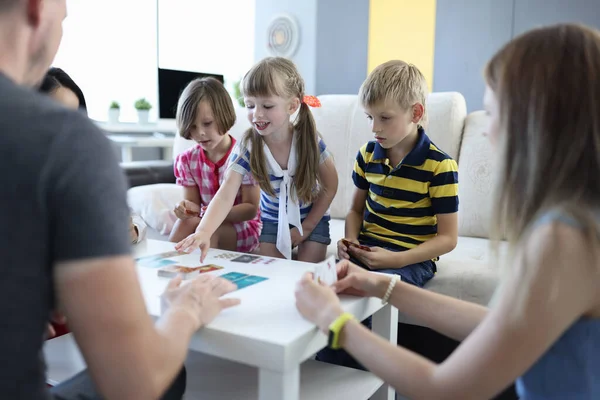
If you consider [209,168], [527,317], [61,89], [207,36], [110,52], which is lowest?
[527,317]

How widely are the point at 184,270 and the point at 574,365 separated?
3.05 ft

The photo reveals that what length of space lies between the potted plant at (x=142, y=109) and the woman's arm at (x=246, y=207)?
2526 mm

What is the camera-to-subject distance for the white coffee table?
94 centimetres

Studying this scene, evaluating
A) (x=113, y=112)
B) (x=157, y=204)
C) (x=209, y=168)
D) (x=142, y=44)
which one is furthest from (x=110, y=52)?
(x=209, y=168)

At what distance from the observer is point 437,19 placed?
430cm

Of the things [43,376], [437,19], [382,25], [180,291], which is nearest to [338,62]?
[382,25]

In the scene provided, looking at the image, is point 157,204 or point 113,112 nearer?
point 157,204

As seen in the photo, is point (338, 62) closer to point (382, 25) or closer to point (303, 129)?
point (382, 25)

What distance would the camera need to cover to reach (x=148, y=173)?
2867mm

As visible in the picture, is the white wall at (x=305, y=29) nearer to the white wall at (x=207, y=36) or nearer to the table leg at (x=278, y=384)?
the white wall at (x=207, y=36)

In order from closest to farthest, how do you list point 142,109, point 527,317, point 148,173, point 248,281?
point 527,317
point 248,281
point 148,173
point 142,109

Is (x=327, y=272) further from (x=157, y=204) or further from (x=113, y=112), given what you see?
(x=113, y=112)

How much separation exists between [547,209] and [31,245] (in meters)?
0.63

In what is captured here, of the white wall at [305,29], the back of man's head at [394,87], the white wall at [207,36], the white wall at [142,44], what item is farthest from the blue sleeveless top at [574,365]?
the white wall at [207,36]
